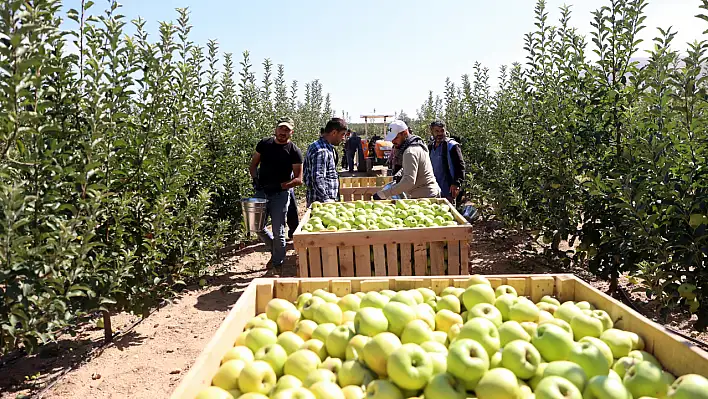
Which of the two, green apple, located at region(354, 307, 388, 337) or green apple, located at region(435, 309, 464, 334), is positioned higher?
green apple, located at region(354, 307, 388, 337)

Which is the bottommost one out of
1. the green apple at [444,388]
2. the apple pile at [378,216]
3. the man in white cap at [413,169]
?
the green apple at [444,388]

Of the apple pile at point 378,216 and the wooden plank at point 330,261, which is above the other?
the apple pile at point 378,216

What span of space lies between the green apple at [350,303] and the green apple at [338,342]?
391 mm

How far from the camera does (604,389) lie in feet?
5.13

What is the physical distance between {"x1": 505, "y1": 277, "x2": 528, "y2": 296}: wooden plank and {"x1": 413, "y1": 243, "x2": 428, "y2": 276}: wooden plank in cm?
152

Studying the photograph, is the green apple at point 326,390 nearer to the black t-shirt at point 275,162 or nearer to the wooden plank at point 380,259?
the wooden plank at point 380,259

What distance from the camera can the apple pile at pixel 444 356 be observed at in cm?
165

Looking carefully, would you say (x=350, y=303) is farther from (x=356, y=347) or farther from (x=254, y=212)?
(x=254, y=212)

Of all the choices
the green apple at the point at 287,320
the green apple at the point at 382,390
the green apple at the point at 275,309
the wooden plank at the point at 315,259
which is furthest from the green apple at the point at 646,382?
the wooden plank at the point at 315,259

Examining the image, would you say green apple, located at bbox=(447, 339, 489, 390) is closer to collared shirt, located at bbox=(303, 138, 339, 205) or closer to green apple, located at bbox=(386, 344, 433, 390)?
green apple, located at bbox=(386, 344, 433, 390)

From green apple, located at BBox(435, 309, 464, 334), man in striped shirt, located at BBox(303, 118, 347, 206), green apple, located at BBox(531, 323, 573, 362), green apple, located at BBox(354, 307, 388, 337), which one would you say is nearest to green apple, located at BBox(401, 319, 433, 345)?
green apple, located at BBox(354, 307, 388, 337)

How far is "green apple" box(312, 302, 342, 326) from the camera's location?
2.37 metres

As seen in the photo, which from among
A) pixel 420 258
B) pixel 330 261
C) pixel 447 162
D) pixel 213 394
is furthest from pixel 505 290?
pixel 447 162

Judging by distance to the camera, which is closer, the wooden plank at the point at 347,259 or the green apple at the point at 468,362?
the green apple at the point at 468,362
